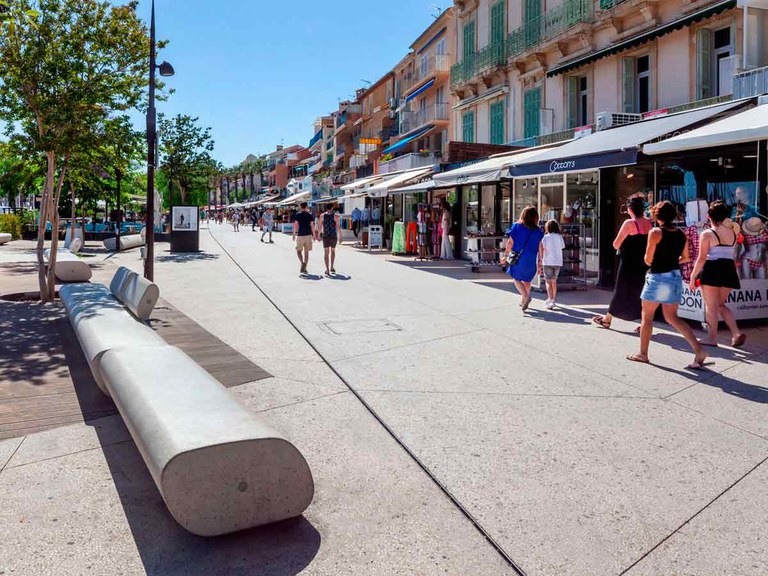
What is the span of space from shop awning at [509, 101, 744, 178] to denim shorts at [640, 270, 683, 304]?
14.6 feet

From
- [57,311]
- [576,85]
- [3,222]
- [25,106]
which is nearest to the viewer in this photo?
[57,311]

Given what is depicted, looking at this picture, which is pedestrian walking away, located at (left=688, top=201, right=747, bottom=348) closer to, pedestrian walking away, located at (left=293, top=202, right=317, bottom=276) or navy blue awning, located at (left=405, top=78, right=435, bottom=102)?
pedestrian walking away, located at (left=293, top=202, right=317, bottom=276)

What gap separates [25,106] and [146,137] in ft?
6.87

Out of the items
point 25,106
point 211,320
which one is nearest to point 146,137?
point 25,106

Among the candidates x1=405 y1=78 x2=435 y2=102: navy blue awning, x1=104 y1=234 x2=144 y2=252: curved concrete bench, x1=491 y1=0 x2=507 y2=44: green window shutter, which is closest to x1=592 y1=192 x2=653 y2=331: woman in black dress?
x1=491 y1=0 x2=507 y2=44: green window shutter

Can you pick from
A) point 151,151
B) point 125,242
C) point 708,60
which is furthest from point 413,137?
point 151,151

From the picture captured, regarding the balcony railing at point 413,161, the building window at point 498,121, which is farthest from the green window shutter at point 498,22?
the balcony railing at point 413,161

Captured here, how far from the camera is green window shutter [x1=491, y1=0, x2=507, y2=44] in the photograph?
23219mm

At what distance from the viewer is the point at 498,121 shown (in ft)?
79.2

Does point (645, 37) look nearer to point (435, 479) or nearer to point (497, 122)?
point (497, 122)

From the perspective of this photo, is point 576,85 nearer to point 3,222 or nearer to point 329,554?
point 329,554

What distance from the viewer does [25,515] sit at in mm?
3301

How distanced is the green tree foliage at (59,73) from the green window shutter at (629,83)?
38.5 ft

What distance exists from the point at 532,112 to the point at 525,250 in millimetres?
12718
